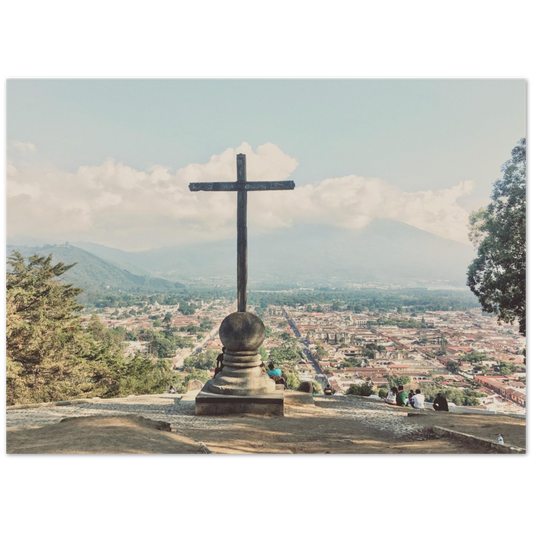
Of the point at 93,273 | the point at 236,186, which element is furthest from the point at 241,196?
the point at 93,273

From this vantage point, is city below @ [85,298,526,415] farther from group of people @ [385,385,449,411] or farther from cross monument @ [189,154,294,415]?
cross monument @ [189,154,294,415]

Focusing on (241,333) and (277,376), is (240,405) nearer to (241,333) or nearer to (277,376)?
(241,333)

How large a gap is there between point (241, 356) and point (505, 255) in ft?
24.1

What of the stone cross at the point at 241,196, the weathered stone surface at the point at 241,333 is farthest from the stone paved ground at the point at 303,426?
the stone cross at the point at 241,196

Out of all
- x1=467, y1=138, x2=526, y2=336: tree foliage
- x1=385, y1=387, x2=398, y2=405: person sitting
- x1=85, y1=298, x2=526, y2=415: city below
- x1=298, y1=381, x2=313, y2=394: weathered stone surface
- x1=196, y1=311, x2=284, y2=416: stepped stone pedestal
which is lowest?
x1=85, y1=298, x2=526, y2=415: city below

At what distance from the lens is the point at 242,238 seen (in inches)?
313

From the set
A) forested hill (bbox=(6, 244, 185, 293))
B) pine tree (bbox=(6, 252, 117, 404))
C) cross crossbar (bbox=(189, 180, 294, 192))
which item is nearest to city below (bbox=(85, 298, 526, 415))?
cross crossbar (bbox=(189, 180, 294, 192))

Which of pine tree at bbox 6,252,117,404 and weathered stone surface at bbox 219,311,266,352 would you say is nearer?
weathered stone surface at bbox 219,311,266,352

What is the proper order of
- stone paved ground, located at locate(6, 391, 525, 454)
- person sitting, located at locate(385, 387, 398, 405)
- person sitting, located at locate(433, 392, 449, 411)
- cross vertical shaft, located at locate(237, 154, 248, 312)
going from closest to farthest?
stone paved ground, located at locate(6, 391, 525, 454) → cross vertical shaft, located at locate(237, 154, 248, 312) → person sitting, located at locate(433, 392, 449, 411) → person sitting, located at locate(385, 387, 398, 405)

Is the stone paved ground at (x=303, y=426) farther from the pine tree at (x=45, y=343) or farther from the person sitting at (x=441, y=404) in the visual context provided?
the pine tree at (x=45, y=343)

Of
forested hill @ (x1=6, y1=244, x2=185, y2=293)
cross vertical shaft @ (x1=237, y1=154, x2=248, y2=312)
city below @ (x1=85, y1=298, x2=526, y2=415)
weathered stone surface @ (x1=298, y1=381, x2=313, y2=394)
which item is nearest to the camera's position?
cross vertical shaft @ (x1=237, y1=154, x2=248, y2=312)

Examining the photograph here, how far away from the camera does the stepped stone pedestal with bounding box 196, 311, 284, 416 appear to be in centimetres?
676

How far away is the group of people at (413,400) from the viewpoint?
26.7 feet

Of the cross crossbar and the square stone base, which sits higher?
the cross crossbar
